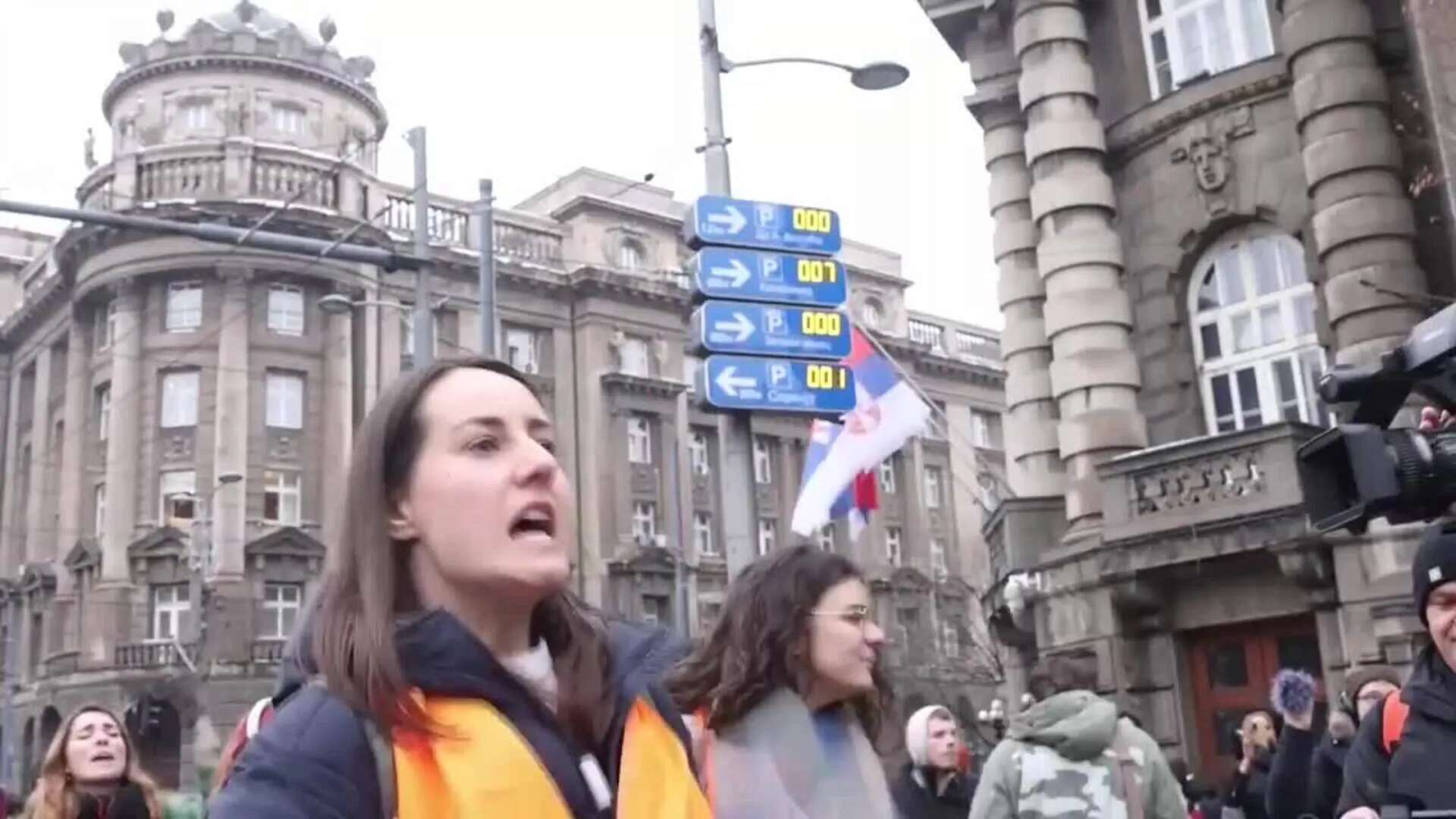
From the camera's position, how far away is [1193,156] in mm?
16688

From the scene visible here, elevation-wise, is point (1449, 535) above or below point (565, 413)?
below

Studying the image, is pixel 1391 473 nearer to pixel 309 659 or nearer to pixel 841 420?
pixel 309 659

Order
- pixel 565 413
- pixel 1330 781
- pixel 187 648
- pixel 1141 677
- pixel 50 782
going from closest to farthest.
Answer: pixel 50 782
pixel 1330 781
pixel 1141 677
pixel 187 648
pixel 565 413

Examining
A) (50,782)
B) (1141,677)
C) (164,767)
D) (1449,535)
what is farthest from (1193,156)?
(164,767)

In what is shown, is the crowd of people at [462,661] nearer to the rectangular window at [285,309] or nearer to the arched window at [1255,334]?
the arched window at [1255,334]

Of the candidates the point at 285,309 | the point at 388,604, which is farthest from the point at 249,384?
the point at 388,604

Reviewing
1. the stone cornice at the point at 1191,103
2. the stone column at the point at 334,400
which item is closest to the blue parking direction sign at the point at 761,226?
the stone cornice at the point at 1191,103

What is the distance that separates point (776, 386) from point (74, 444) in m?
39.3

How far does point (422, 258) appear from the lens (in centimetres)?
1488

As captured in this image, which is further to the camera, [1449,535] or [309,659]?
[1449,535]

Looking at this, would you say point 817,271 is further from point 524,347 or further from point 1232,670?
point 524,347

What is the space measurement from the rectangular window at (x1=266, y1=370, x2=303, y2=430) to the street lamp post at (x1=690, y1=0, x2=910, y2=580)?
3209 centimetres

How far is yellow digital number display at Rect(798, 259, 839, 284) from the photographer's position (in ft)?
39.2

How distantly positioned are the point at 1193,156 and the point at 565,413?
110ft
